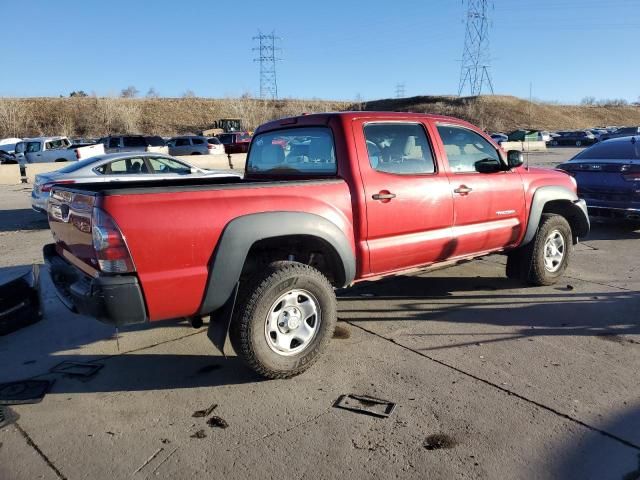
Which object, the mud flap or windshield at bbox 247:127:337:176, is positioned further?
windshield at bbox 247:127:337:176

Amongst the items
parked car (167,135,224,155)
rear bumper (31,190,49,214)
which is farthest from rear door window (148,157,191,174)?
parked car (167,135,224,155)

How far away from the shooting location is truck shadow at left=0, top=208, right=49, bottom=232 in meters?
10.5

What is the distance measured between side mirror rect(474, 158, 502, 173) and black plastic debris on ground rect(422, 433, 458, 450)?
2.89 metres

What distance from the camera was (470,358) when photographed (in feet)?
13.5

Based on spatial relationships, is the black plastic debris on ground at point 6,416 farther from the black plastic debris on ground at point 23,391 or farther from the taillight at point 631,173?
the taillight at point 631,173

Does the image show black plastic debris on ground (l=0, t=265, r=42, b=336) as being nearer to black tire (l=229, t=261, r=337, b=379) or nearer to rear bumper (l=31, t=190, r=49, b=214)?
black tire (l=229, t=261, r=337, b=379)

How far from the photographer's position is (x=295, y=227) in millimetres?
3736

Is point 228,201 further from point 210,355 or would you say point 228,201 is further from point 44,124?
point 44,124

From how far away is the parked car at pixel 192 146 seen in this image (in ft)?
103

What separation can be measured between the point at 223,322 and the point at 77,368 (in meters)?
1.37

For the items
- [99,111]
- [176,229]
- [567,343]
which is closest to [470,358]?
[567,343]

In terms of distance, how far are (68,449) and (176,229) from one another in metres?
1.39

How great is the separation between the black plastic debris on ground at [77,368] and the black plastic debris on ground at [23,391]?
196mm

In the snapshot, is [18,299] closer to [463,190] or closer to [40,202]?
[463,190]
